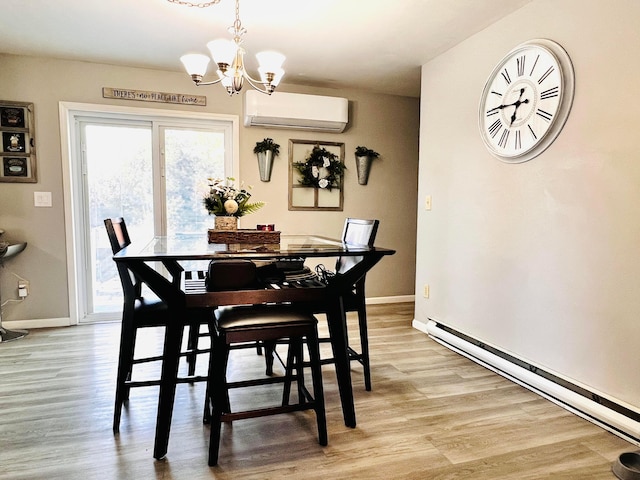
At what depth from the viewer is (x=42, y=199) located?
3436mm

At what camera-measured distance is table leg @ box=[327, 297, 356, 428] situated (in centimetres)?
193

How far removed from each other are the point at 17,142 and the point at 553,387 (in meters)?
4.40

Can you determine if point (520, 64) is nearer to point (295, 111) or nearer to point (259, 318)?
point (295, 111)

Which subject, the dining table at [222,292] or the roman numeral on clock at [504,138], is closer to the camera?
the dining table at [222,292]

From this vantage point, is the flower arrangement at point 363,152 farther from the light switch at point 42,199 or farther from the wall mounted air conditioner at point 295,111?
the light switch at point 42,199

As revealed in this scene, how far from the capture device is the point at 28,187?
3.40 meters

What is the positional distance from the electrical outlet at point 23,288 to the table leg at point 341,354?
302 centimetres

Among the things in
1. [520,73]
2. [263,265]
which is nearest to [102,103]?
[263,265]

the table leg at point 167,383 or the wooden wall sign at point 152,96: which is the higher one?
the wooden wall sign at point 152,96

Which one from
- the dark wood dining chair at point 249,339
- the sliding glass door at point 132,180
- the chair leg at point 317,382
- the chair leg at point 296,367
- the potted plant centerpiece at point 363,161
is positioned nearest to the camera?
the dark wood dining chair at point 249,339

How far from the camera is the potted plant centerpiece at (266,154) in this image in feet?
12.8

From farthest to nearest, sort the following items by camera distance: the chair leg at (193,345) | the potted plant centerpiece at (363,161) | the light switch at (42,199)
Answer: the potted plant centerpiece at (363,161) < the light switch at (42,199) < the chair leg at (193,345)

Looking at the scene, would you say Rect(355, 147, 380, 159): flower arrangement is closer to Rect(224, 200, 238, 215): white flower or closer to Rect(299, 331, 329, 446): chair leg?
Rect(224, 200, 238, 215): white flower

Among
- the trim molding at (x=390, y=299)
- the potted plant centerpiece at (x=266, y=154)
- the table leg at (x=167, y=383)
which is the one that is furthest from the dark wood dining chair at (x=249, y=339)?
the trim molding at (x=390, y=299)
